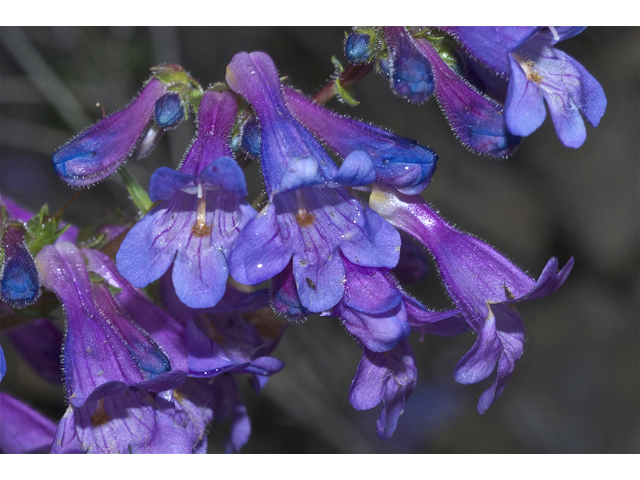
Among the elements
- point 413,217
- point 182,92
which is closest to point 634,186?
point 413,217

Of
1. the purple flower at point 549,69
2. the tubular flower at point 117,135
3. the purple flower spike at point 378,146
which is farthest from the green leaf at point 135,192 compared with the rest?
the purple flower at point 549,69

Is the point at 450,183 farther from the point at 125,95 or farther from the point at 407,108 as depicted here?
the point at 125,95

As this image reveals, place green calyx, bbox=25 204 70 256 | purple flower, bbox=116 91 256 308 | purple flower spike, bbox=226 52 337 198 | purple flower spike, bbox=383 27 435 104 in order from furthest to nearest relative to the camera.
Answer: green calyx, bbox=25 204 70 256 < purple flower spike, bbox=383 27 435 104 < purple flower, bbox=116 91 256 308 < purple flower spike, bbox=226 52 337 198

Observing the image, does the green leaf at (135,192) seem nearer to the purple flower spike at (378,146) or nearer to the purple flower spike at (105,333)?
the purple flower spike at (105,333)

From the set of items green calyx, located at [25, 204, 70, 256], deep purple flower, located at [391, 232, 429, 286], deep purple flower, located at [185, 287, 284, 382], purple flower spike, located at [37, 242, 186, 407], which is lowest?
deep purple flower, located at [391, 232, 429, 286]

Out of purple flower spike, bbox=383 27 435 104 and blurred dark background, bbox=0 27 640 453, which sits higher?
purple flower spike, bbox=383 27 435 104

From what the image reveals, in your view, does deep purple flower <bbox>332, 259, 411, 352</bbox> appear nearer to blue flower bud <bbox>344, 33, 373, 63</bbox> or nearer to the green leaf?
blue flower bud <bbox>344, 33, 373, 63</bbox>

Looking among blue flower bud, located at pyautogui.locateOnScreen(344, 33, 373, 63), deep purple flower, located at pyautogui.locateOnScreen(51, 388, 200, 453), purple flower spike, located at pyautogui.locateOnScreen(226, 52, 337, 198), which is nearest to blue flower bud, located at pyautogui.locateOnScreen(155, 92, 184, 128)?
purple flower spike, located at pyautogui.locateOnScreen(226, 52, 337, 198)

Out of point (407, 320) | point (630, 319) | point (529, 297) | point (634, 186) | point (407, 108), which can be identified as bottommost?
point (630, 319)
